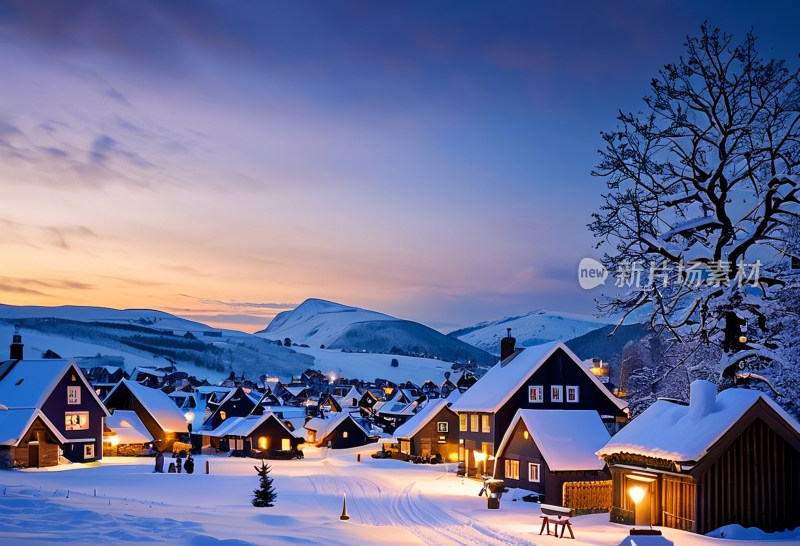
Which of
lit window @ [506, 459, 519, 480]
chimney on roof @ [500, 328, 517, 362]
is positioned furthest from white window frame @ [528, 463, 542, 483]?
chimney on roof @ [500, 328, 517, 362]

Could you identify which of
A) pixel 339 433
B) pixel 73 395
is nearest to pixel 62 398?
pixel 73 395

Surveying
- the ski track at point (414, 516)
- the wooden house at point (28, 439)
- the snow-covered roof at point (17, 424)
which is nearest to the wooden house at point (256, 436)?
the wooden house at point (28, 439)

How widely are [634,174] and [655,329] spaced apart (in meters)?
5.05

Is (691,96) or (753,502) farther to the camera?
(753,502)

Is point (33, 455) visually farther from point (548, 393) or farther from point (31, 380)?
point (548, 393)

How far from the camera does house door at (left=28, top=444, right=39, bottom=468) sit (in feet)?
170

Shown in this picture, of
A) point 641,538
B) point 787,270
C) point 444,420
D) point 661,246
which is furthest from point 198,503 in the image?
point 444,420

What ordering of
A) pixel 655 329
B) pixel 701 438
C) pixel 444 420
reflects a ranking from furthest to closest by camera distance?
pixel 444 420 < pixel 701 438 < pixel 655 329

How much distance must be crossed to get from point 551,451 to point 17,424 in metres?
36.4

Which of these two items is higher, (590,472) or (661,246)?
(661,246)

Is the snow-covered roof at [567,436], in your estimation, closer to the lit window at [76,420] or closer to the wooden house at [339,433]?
the lit window at [76,420]

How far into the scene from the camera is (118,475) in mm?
43188

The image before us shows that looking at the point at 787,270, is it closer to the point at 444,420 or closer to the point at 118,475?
the point at 118,475

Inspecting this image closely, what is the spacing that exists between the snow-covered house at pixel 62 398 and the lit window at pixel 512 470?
108ft
